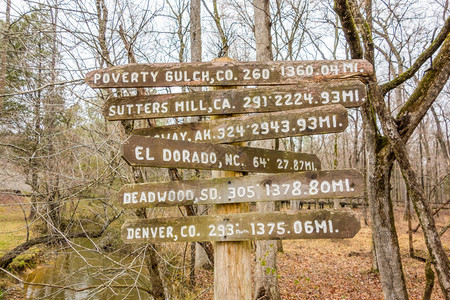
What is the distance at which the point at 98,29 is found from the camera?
4.27 meters

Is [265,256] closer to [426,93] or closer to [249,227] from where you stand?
[426,93]

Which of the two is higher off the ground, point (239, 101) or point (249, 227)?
point (239, 101)

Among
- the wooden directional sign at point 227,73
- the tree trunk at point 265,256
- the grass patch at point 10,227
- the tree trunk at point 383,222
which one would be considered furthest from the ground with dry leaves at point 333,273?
the grass patch at point 10,227

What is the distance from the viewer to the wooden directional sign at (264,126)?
7.12 feet

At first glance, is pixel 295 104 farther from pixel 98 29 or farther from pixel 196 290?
pixel 196 290

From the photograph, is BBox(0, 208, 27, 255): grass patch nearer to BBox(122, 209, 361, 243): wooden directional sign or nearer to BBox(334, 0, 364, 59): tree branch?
BBox(122, 209, 361, 243): wooden directional sign

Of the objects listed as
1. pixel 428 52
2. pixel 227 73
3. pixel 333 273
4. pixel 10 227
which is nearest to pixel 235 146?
pixel 227 73

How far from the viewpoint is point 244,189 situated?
7.35 feet

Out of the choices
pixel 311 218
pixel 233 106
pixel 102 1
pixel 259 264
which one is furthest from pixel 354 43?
pixel 259 264

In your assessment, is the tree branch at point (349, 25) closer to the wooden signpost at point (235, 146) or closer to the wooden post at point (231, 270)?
the wooden signpost at point (235, 146)

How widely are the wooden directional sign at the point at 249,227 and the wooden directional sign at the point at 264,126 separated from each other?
57 cm

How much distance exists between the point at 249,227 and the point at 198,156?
617 millimetres

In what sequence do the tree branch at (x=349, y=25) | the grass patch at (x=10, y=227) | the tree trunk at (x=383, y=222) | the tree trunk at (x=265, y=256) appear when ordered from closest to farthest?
the tree branch at (x=349, y=25)
the tree trunk at (x=383, y=222)
the tree trunk at (x=265, y=256)
the grass patch at (x=10, y=227)

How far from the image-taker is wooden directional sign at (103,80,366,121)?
2.33 meters
